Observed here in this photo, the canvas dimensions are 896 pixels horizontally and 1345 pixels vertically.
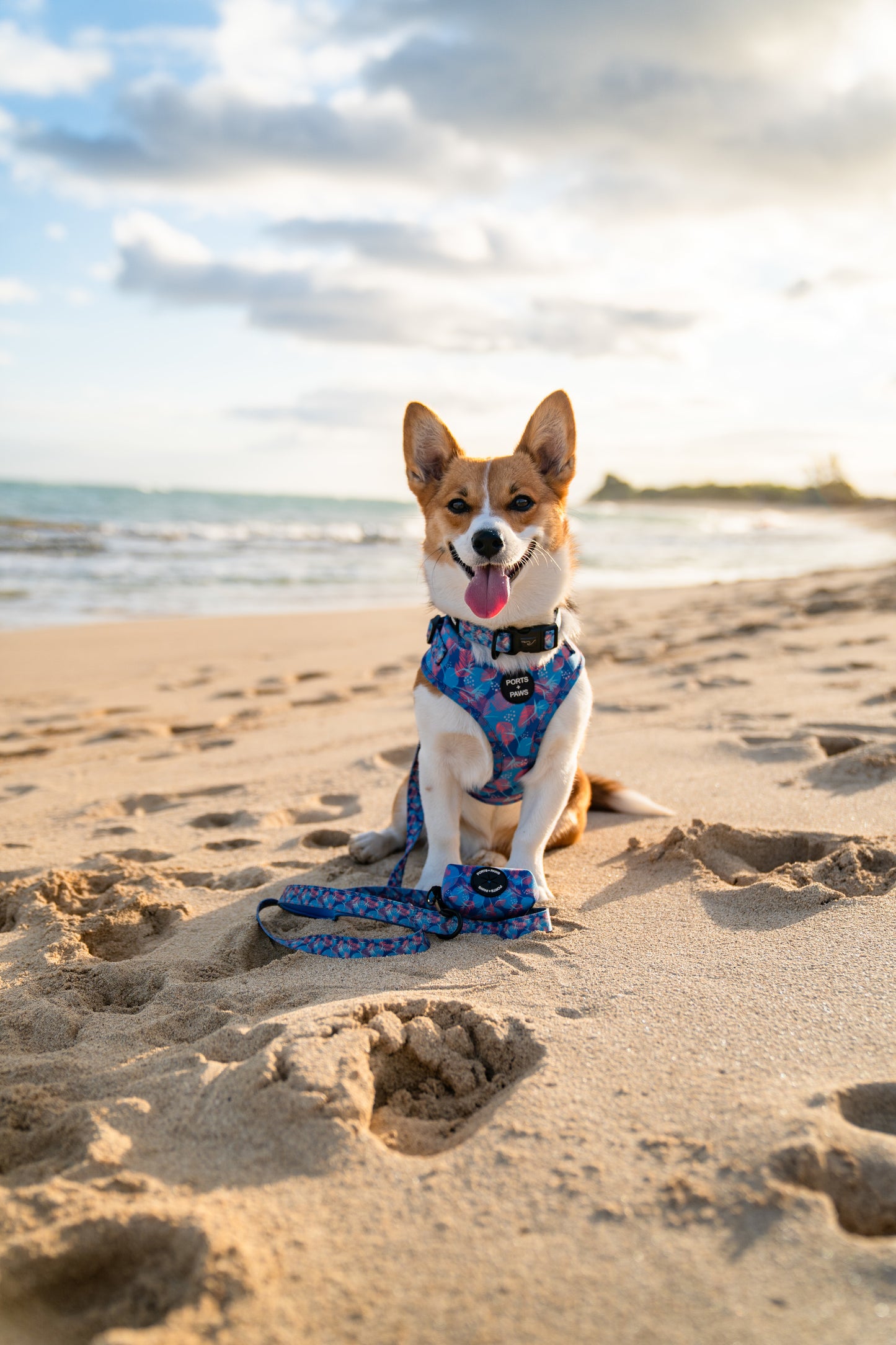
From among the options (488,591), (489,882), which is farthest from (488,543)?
(489,882)

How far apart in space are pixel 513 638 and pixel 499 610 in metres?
0.11

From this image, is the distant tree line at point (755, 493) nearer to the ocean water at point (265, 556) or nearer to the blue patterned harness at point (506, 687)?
the ocean water at point (265, 556)

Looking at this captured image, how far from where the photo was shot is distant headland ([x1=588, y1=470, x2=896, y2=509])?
2146 inches

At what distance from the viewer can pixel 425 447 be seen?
331cm

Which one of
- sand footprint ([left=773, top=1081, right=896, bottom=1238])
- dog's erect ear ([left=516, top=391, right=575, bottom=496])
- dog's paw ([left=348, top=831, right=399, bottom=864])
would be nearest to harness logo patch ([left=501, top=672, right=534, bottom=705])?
dog's erect ear ([left=516, top=391, right=575, bottom=496])

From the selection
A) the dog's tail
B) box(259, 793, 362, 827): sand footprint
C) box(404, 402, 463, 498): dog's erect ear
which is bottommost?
box(259, 793, 362, 827): sand footprint

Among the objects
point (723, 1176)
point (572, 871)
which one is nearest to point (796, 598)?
point (572, 871)

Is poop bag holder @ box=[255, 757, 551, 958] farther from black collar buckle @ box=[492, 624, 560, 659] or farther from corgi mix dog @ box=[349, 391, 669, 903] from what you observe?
black collar buckle @ box=[492, 624, 560, 659]

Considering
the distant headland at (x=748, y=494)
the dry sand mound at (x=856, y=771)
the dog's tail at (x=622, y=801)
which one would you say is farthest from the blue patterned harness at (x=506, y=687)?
the distant headland at (x=748, y=494)

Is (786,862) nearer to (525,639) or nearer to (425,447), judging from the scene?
(525,639)

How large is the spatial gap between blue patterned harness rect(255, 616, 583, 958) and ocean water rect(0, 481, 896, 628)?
1.33ft

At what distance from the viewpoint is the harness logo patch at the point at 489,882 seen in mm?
2664

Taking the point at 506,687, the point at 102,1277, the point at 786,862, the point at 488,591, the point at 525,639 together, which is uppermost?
the point at 488,591

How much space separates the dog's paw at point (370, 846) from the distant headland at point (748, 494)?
51.6m
